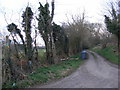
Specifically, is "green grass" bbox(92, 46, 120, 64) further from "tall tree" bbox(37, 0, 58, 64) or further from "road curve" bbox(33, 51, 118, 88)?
"tall tree" bbox(37, 0, 58, 64)

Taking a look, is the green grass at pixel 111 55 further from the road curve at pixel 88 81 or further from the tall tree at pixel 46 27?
the tall tree at pixel 46 27

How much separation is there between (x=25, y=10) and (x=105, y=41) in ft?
68.6

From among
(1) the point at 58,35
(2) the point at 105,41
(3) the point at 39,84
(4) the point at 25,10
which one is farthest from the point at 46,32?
(2) the point at 105,41

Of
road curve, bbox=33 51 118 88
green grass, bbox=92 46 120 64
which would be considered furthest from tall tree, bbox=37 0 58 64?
green grass, bbox=92 46 120 64

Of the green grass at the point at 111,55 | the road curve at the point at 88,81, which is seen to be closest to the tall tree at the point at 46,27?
the road curve at the point at 88,81

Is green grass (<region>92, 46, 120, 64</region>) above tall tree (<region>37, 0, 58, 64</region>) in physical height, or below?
below

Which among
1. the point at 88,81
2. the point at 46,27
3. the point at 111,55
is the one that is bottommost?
the point at 88,81

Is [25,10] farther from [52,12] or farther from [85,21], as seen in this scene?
[85,21]

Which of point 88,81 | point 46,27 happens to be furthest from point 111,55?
point 88,81

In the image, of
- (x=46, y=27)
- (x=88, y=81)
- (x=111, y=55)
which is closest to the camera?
(x=88, y=81)

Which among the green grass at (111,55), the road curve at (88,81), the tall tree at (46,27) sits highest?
the tall tree at (46,27)

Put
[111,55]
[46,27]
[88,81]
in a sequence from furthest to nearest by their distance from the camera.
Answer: [111,55] < [46,27] < [88,81]

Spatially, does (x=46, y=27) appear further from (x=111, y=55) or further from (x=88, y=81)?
(x=111, y=55)

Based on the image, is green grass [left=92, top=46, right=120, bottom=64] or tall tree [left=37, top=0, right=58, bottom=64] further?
green grass [left=92, top=46, right=120, bottom=64]
